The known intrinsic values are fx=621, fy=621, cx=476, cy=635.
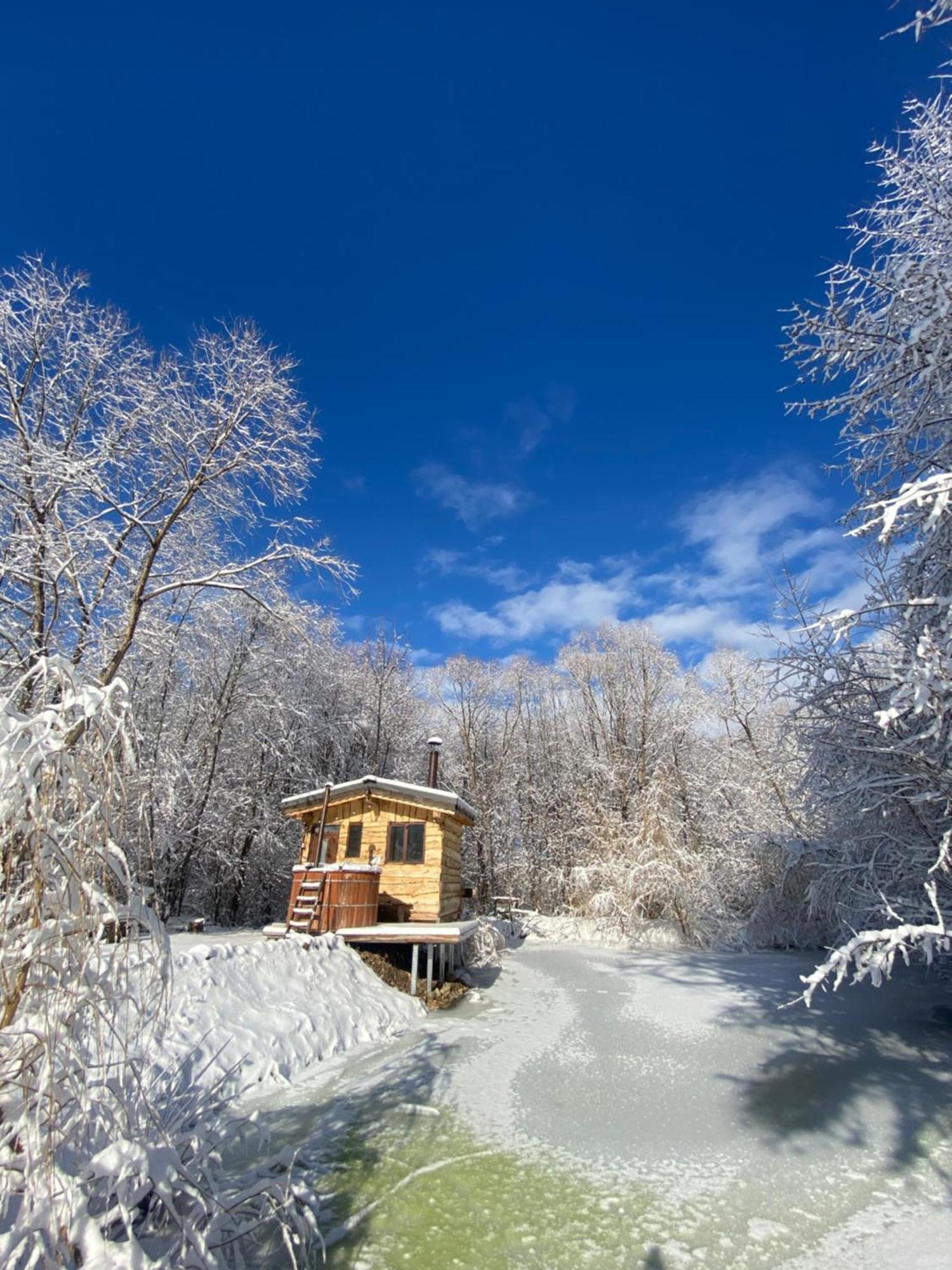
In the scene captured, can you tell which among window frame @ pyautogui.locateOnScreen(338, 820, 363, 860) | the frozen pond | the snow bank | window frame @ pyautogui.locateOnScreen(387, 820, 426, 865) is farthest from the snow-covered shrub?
window frame @ pyautogui.locateOnScreen(338, 820, 363, 860)

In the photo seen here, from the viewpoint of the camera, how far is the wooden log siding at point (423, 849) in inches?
532

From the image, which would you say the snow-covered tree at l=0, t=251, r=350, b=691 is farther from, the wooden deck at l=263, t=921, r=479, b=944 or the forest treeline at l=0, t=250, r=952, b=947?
the wooden deck at l=263, t=921, r=479, b=944

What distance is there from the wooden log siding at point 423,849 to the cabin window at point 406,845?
81mm

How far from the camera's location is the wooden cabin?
13.5 metres

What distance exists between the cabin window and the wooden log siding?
0.08m

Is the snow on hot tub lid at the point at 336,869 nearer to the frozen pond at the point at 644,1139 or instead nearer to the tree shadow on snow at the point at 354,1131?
the frozen pond at the point at 644,1139

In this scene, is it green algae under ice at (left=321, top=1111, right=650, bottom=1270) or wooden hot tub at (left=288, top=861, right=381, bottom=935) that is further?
wooden hot tub at (left=288, top=861, right=381, bottom=935)

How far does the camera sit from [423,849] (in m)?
13.8

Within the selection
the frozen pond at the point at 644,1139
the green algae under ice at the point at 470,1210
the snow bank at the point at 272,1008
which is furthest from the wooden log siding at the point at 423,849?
the green algae under ice at the point at 470,1210

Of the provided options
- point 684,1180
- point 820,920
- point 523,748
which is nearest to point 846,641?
point 684,1180

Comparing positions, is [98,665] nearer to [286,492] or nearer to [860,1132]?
[286,492]

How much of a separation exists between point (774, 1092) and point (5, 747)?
7932 mm

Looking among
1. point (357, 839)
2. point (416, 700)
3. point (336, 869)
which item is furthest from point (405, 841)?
point (416, 700)

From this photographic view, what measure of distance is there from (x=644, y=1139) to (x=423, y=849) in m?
8.63
